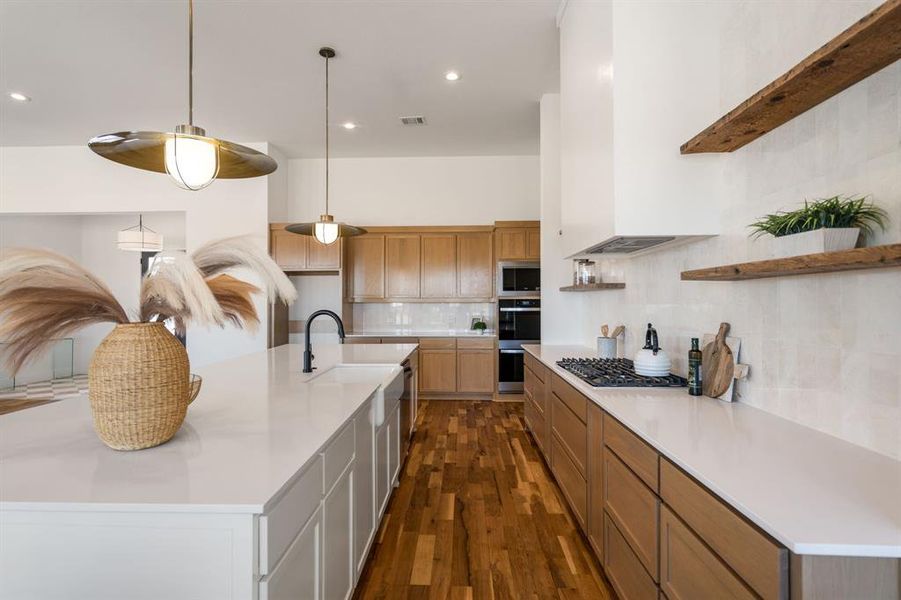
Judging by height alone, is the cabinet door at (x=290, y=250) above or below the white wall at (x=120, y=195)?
below

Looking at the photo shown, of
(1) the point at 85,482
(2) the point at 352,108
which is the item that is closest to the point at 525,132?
(2) the point at 352,108

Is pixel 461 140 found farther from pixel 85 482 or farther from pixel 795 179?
pixel 85 482

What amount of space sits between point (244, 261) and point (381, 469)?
1423mm

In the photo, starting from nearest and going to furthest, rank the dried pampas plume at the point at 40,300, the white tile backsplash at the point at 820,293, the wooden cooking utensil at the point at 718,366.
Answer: the dried pampas plume at the point at 40,300, the white tile backsplash at the point at 820,293, the wooden cooking utensil at the point at 718,366

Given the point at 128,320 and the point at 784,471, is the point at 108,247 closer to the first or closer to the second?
the point at 128,320

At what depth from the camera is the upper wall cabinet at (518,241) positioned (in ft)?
17.6

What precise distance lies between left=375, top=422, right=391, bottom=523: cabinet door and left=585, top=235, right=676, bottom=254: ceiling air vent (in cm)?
153

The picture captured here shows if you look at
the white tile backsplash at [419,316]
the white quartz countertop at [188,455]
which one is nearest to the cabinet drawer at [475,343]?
the white tile backsplash at [419,316]

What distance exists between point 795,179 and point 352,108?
13.4 ft

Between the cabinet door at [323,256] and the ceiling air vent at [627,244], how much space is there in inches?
150

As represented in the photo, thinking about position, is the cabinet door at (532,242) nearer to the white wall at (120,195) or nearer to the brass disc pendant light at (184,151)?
the white wall at (120,195)

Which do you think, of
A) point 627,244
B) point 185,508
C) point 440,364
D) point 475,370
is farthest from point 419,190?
→ point 185,508

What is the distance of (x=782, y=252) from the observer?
1.36 meters

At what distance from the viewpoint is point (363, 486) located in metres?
1.87
